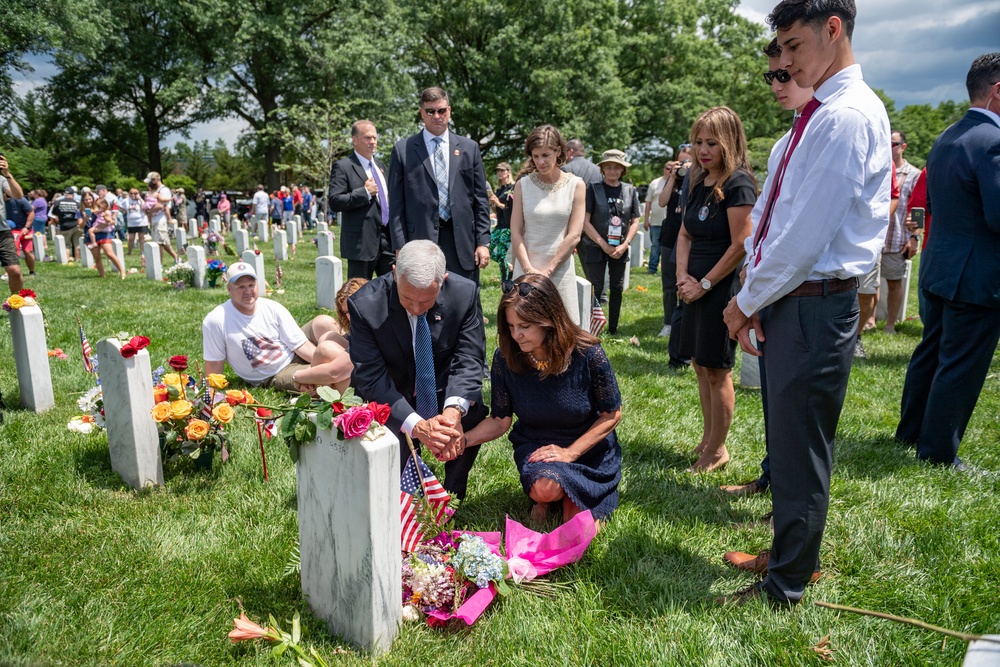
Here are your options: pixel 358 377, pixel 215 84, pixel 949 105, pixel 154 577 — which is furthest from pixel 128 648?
pixel 949 105

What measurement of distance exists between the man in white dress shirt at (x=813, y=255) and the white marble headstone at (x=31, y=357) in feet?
16.7

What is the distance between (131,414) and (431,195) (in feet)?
9.22

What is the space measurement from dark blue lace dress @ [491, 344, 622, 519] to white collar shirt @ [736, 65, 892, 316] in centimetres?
114

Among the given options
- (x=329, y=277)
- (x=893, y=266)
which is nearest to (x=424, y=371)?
(x=329, y=277)

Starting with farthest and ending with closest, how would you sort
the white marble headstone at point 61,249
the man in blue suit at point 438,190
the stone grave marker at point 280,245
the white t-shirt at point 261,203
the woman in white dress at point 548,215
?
the white t-shirt at point 261,203 → the stone grave marker at point 280,245 → the white marble headstone at point 61,249 → the man in blue suit at point 438,190 → the woman in white dress at point 548,215

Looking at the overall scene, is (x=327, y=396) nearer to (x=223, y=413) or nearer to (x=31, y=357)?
(x=223, y=413)

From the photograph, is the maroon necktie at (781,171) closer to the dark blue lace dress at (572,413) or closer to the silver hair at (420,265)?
the dark blue lace dress at (572,413)

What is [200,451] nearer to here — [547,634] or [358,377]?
[358,377]

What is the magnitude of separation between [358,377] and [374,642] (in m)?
1.37

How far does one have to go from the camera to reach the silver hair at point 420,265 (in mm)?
3225

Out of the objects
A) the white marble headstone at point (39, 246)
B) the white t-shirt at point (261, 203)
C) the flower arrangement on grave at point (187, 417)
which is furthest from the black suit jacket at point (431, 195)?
the white t-shirt at point (261, 203)

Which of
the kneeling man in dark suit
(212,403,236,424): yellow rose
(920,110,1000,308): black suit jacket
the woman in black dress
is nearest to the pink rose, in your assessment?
the kneeling man in dark suit

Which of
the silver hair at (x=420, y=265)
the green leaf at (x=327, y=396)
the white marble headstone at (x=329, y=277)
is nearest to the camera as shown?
the green leaf at (x=327, y=396)

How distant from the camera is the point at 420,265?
323 cm
